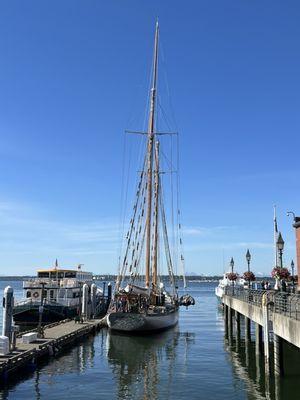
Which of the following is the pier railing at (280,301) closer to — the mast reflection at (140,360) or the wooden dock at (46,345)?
the mast reflection at (140,360)

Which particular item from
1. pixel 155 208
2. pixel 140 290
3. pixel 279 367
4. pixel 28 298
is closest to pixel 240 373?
pixel 279 367

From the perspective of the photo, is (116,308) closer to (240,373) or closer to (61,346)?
(61,346)

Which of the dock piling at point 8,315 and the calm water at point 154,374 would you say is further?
the dock piling at point 8,315

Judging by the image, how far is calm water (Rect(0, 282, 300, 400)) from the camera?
84.4 feet

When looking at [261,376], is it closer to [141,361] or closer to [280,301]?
[280,301]

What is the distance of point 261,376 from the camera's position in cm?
2964

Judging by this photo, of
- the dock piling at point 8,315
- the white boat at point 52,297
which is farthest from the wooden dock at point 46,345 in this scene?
the white boat at point 52,297

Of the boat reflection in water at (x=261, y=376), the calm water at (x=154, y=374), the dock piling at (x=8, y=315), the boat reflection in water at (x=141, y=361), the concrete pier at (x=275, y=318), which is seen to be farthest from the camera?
the dock piling at (x=8, y=315)

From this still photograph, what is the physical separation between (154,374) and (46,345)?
7.47m

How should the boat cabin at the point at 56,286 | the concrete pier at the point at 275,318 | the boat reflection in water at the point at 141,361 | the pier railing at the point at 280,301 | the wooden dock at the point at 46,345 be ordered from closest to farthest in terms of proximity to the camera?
the concrete pier at the point at 275,318 → the pier railing at the point at 280,301 → the boat reflection in water at the point at 141,361 → the wooden dock at the point at 46,345 → the boat cabin at the point at 56,286

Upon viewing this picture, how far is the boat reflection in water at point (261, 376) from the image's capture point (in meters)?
25.5

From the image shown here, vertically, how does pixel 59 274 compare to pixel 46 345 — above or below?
above

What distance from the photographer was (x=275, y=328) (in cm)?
2736

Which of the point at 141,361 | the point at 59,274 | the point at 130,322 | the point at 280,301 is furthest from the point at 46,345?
the point at 59,274
